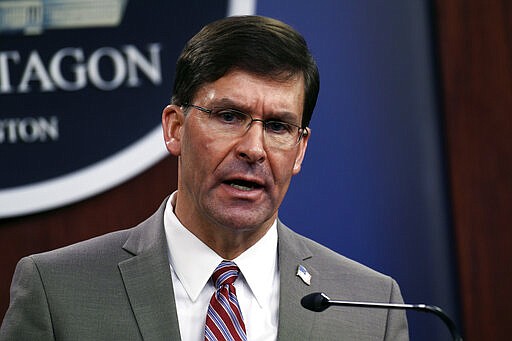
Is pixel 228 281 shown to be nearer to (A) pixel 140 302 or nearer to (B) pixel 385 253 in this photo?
(A) pixel 140 302

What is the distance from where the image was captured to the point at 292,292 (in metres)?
1.80

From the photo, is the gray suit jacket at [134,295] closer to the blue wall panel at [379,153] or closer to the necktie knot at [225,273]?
the necktie knot at [225,273]

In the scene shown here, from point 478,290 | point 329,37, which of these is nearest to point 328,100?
point 329,37

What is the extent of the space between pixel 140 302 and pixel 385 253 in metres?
0.82

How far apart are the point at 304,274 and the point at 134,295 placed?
1.11 ft

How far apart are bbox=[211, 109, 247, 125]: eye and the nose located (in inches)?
0.9

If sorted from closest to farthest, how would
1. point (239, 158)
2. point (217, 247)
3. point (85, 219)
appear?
point (239, 158)
point (217, 247)
point (85, 219)

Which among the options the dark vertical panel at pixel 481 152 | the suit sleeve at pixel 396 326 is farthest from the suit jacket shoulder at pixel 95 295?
the dark vertical panel at pixel 481 152

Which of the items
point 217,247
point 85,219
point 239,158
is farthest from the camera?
point 85,219

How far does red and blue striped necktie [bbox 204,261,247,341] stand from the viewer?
1.68 m

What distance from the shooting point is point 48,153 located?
229 cm

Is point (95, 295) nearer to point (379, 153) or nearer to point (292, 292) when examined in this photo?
point (292, 292)

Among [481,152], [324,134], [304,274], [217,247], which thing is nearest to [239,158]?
[217,247]

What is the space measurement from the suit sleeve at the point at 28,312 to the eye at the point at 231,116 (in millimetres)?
436
